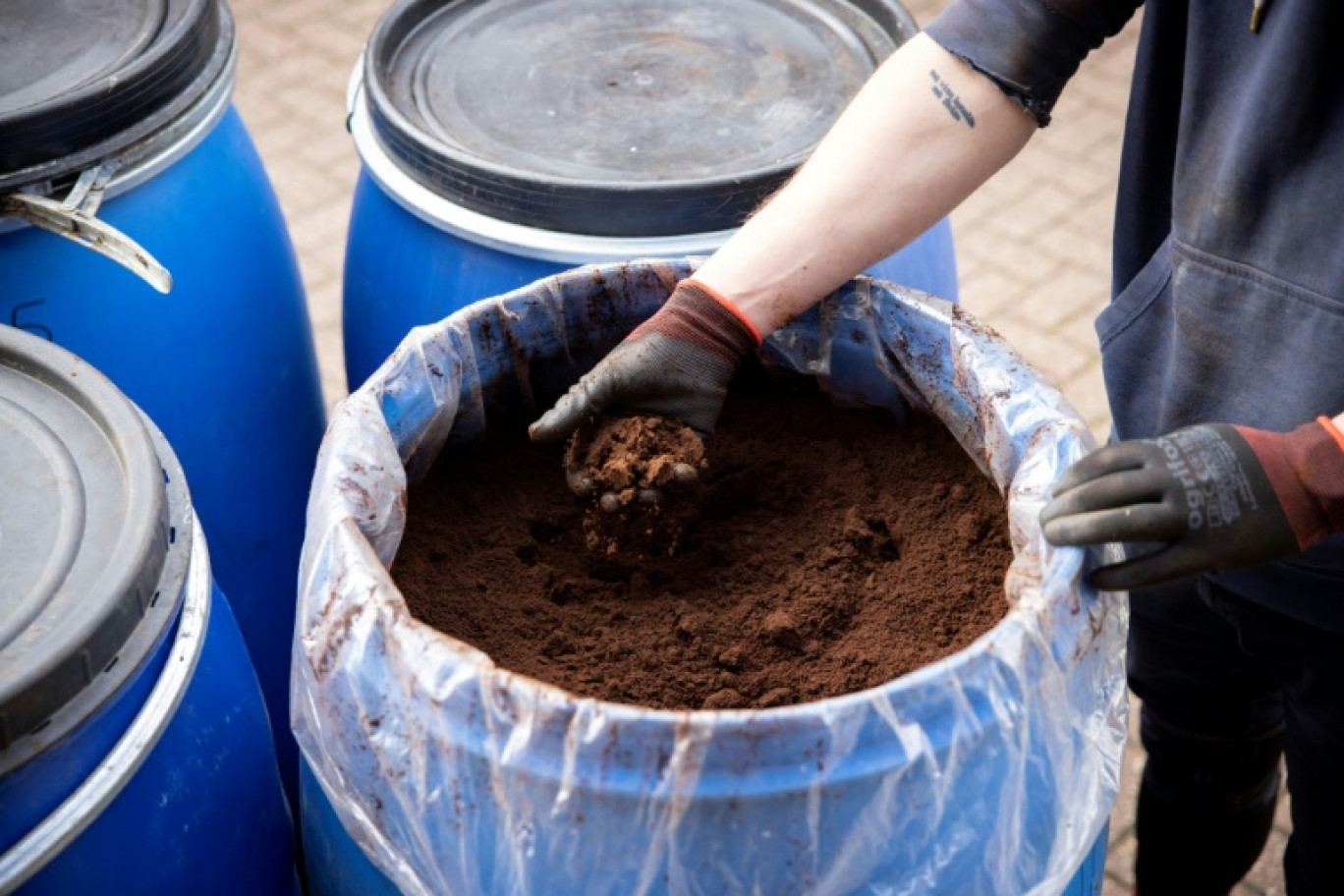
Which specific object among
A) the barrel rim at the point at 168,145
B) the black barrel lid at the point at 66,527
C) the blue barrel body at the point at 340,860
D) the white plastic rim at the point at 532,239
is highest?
the barrel rim at the point at 168,145

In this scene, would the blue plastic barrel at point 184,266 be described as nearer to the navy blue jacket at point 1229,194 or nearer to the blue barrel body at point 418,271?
the blue barrel body at point 418,271

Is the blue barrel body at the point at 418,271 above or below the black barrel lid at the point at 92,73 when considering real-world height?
below

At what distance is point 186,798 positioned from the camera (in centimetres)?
131

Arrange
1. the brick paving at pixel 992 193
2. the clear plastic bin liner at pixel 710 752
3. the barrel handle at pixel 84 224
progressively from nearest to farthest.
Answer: the clear plastic bin liner at pixel 710 752 < the barrel handle at pixel 84 224 < the brick paving at pixel 992 193

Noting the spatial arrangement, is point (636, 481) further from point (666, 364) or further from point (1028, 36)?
point (1028, 36)

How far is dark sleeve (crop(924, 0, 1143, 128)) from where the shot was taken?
1360 millimetres

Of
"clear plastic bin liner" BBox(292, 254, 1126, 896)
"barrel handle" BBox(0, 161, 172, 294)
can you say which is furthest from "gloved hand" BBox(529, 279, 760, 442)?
"barrel handle" BBox(0, 161, 172, 294)

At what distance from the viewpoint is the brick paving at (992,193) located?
3.37 m

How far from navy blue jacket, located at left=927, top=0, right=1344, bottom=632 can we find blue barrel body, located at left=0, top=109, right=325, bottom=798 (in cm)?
99

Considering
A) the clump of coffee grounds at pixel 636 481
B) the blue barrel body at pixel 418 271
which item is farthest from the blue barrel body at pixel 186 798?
the blue barrel body at pixel 418 271

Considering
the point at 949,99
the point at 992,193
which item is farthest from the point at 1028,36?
the point at 992,193

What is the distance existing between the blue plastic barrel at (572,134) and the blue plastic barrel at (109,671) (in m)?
0.54

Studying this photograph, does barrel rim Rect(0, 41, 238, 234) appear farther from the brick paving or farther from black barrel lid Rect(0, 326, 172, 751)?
the brick paving

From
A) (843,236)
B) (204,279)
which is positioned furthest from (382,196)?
(843,236)
